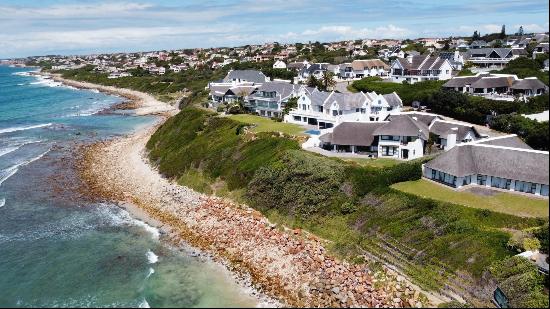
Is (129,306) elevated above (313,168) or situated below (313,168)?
below

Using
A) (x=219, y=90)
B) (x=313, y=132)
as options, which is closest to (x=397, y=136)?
(x=313, y=132)

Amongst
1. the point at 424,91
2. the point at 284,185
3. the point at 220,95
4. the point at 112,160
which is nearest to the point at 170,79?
the point at 220,95

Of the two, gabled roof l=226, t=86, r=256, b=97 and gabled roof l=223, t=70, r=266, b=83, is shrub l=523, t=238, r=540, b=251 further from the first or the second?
gabled roof l=223, t=70, r=266, b=83

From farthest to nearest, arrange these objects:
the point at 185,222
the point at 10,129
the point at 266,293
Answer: the point at 10,129
the point at 185,222
the point at 266,293

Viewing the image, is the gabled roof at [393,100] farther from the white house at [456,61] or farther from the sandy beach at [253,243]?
the white house at [456,61]

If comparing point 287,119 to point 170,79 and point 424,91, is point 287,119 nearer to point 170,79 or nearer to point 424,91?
point 424,91
